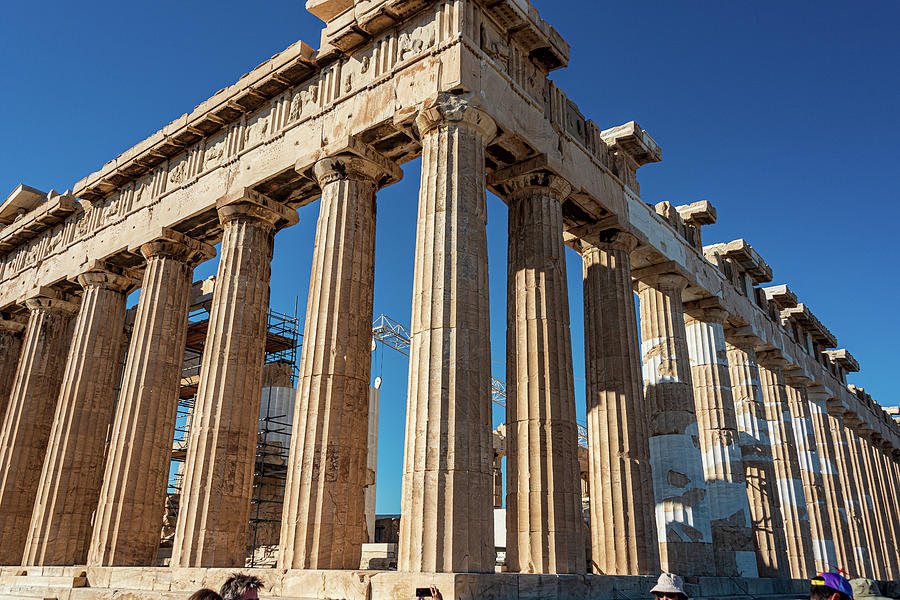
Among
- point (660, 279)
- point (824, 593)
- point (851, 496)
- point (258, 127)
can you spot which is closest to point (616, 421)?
point (660, 279)

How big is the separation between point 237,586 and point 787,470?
28.9 meters

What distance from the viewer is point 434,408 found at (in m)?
13.2

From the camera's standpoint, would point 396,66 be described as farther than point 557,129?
No

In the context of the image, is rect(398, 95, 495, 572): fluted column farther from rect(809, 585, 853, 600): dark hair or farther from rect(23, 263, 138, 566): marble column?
rect(23, 263, 138, 566): marble column

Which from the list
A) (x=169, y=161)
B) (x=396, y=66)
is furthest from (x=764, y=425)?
(x=169, y=161)

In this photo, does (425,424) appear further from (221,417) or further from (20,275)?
Answer: (20,275)

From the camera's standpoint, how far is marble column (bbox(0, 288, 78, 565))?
24719 millimetres

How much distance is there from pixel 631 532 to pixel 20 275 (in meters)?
25.3

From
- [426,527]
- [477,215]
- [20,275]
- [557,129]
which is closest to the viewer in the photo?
[426,527]

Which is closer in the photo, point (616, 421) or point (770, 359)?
point (616, 421)

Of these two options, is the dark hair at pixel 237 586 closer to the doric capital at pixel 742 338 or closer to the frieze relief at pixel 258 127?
the frieze relief at pixel 258 127

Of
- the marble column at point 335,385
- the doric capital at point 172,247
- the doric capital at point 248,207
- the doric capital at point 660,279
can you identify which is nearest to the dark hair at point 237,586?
the marble column at point 335,385

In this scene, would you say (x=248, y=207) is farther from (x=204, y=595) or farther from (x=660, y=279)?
(x=204, y=595)

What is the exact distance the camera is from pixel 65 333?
1068 inches
